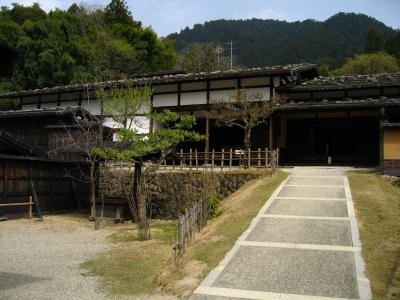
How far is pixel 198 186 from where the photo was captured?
16.5 metres

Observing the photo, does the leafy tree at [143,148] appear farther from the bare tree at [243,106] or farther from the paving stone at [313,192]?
the bare tree at [243,106]

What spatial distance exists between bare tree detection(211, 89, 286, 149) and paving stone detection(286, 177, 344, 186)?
3.34 meters

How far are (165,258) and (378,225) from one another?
5.30 meters

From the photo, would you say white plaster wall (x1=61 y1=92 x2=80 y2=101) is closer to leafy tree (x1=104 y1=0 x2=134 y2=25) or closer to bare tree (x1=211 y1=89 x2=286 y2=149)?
bare tree (x1=211 y1=89 x2=286 y2=149)

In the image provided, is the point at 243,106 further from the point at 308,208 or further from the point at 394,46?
the point at 394,46

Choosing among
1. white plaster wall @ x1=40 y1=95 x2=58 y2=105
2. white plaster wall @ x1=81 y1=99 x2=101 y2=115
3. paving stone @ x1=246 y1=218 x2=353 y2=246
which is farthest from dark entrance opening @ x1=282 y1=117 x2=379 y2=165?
white plaster wall @ x1=40 y1=95 x2=58 y2=105

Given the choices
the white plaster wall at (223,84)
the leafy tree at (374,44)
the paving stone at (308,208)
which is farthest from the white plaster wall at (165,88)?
the leafy tree at (374,44)

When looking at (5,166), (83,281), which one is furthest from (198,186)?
(83,281)

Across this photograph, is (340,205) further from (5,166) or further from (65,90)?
(65,90)

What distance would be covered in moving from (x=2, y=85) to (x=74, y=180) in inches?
810

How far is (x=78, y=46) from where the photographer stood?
3512cm

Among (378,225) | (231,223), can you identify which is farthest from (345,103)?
(231,223)

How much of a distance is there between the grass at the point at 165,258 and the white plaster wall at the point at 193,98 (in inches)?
365

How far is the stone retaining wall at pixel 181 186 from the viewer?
52.7 feet
